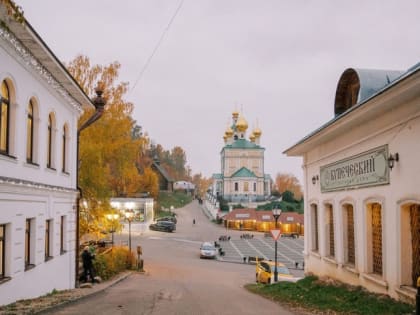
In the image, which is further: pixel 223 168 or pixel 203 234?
pixel 223 168

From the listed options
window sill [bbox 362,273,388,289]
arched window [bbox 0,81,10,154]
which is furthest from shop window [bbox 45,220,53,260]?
window sill [bbox 362,273,388,289]

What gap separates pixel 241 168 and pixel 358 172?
89.6 m

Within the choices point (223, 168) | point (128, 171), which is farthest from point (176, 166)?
point (128, 171)

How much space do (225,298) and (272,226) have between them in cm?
5436

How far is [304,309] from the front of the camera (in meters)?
11.3

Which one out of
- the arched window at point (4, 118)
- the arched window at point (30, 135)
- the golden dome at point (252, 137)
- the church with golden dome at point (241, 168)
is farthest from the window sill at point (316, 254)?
the golden dome at point (252, 137)

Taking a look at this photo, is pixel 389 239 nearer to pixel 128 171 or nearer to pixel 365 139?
→ pixel 365 139

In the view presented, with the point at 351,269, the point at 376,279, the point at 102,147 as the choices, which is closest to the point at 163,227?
the point at 102,147

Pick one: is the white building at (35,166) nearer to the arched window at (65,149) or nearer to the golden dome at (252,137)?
the arched window at (65,149)

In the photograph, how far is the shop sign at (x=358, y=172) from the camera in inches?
417

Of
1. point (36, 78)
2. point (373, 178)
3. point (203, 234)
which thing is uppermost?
point (36, 78)

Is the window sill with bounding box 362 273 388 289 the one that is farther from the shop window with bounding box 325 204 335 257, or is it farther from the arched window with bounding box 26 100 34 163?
the arched window with bounding box 26 100 34 163

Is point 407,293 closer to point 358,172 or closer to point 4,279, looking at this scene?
point 358,172

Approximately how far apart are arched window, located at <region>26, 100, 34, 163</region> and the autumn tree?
125 meters
